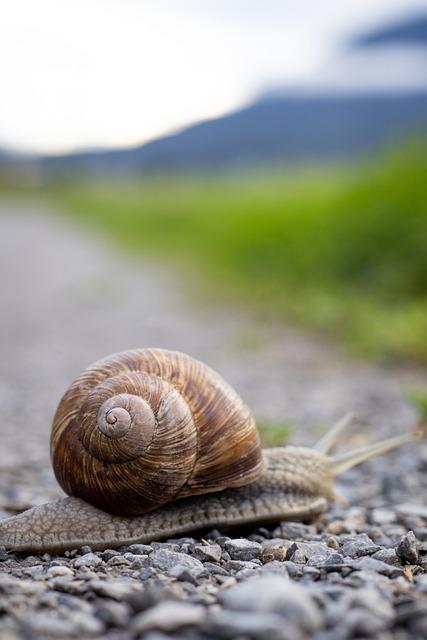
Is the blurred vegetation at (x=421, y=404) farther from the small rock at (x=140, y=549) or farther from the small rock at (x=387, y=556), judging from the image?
the small rock at (x=140, y=549)

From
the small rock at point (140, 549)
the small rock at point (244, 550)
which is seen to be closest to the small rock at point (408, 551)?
the small rock at point (244, 550)

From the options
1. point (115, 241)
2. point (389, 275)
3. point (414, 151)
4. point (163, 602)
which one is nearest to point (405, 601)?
point (163, 602)

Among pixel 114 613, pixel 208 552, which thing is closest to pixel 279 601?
pixel 114 613

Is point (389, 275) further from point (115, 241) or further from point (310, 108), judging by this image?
point (310, 108)

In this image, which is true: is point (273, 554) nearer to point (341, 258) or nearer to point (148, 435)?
point (148, 435)

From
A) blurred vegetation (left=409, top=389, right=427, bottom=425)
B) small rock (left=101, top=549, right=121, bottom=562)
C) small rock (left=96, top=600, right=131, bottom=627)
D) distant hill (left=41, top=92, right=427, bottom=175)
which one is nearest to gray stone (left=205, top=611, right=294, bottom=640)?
small rock (left=96, top=600, right=131, bottom=627)
